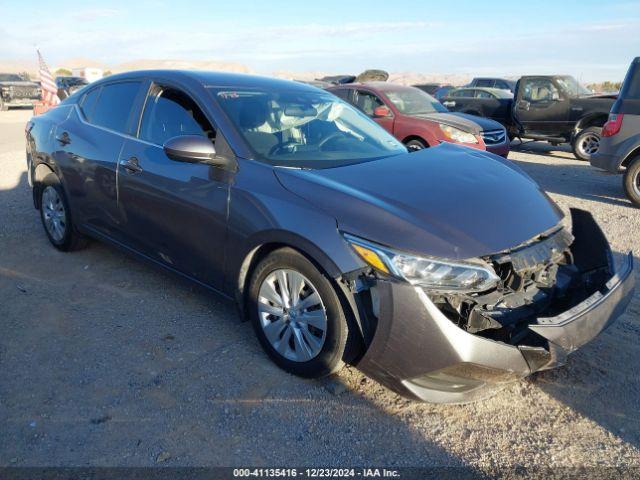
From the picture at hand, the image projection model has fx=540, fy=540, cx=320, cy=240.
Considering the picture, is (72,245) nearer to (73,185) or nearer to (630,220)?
(73,185)

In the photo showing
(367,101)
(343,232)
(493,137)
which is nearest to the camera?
(343,232)

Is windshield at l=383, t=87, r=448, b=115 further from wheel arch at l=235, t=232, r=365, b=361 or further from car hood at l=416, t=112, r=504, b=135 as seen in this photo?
wheel arch at l=235, t=232, r=365, b=361

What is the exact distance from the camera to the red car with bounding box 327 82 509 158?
8.90 metres

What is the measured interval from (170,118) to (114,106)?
2.82 ft

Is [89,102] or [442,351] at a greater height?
[89,102]

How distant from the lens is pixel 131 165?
391 centimetres

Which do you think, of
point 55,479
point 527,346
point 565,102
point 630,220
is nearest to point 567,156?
point 565,102

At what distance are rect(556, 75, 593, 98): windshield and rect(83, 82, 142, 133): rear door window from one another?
11.0m

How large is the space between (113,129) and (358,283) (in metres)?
2.66

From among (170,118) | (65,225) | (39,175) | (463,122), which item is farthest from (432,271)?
(463,122)

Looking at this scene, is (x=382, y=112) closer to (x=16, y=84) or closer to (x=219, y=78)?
(x=219, y=78)

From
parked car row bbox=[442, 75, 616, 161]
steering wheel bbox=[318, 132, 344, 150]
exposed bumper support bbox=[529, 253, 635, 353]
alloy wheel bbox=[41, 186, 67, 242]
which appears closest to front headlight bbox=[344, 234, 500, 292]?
exposed bumper support bbox=[529, 253, 635, 353]

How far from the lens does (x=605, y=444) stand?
266 centimetres

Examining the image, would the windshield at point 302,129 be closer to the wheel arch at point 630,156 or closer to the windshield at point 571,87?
the wheel arch at point 630,156
